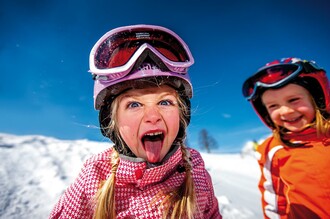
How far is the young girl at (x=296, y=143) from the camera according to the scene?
102 inches

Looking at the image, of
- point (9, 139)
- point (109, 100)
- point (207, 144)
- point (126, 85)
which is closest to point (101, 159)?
point (109, 100)

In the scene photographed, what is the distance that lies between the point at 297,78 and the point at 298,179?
1421 millimetres

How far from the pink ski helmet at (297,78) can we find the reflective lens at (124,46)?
1.94m

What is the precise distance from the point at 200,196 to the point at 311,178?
170 centimetres

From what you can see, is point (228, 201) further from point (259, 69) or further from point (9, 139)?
point (9, 139)

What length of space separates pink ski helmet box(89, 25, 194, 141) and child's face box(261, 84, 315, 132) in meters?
1.66

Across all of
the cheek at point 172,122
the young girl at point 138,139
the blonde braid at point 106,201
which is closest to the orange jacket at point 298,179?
the young girl at point 138,139

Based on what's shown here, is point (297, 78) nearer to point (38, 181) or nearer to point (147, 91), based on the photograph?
point (147, 91)

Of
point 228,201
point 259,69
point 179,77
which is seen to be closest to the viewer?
point 179,77

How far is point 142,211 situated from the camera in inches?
63.2

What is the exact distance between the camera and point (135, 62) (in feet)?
5.62

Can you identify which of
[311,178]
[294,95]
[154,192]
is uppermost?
[294,95]

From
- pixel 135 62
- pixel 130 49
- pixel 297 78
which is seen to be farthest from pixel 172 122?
pixel 297 78

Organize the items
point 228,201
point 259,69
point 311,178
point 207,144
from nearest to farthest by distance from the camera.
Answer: point 311,178, point 259,69, point 228,201, point 207,144
